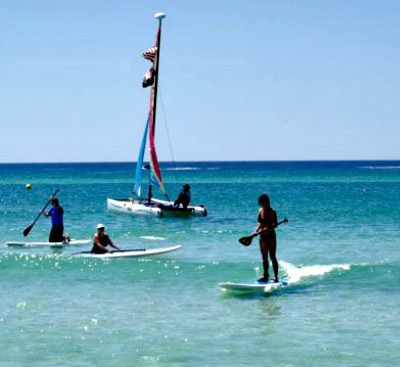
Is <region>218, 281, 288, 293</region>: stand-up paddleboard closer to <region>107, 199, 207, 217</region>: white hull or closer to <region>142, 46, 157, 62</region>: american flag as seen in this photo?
<region>107, 199, 207, 217</region>: white hull

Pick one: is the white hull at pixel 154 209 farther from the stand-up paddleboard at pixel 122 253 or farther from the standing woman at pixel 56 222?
the stand-up paddleboard at pixel 122 253

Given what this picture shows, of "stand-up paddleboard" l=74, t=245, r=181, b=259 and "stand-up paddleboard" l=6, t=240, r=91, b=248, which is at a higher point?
"stand-up paddleboard" l=74, t=245, r=181, b=259

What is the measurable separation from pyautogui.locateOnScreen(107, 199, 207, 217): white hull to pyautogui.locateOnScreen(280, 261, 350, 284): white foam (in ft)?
63.1

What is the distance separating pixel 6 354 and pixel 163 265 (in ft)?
34.8

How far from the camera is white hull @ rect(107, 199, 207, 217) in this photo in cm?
4354

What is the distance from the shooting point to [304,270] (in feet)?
73.9

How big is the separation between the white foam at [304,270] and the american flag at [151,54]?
24242 millimetres

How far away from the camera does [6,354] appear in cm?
1334

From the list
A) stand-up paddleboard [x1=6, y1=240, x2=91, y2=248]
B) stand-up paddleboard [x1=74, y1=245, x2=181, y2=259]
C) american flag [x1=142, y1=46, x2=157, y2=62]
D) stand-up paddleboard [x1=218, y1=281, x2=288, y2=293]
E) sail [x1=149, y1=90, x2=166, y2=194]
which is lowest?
stand-up paddleboard [x1=6, y1=240, x2=91, y2=248]

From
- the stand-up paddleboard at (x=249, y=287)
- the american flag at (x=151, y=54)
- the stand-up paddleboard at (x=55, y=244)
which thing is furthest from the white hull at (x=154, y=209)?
the stand-up paddleboard at (x=249, y=287)

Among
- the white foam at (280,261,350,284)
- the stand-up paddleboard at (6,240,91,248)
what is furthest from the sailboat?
the white foam at (280,261,350,284)

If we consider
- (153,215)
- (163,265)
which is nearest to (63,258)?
(163,265)

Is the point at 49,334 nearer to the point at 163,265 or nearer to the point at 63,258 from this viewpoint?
the point at 163,265

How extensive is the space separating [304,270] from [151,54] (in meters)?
26.4
